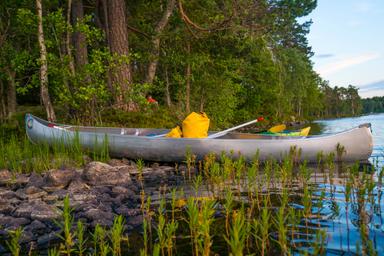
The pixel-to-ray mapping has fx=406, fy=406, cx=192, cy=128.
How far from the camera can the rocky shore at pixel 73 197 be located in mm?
4867

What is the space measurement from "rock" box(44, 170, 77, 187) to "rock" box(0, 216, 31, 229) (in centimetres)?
194

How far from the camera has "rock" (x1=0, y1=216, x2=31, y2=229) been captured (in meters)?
4.85

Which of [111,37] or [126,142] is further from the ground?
[111,37]

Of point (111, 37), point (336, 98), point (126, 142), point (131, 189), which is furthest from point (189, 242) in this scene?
point (336, 98)

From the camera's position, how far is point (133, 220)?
4965 millimetres

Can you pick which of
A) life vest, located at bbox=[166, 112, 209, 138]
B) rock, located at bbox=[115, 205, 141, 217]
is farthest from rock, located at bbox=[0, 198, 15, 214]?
life vest, located at bbox=[166, 112, 209, 138]

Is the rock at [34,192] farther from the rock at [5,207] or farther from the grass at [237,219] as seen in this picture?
the grass at [237,219]

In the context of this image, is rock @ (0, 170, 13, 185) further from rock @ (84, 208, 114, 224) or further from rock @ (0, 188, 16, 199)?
rock @ (84, 208, 114, 224)

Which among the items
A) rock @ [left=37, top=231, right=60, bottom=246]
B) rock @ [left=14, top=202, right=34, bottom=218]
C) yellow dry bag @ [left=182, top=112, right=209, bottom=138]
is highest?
yellow dry bag @ [left=182, top=112, right=209, bottom=138]

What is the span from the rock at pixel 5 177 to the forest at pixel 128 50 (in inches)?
172

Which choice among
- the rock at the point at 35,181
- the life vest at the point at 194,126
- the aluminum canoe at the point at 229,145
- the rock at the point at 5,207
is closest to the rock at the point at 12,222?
the rock at the point at 5,207

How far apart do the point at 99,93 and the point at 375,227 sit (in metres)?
8.96

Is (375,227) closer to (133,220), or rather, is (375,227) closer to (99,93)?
(133,220)

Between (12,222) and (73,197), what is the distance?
1400 millimetres
